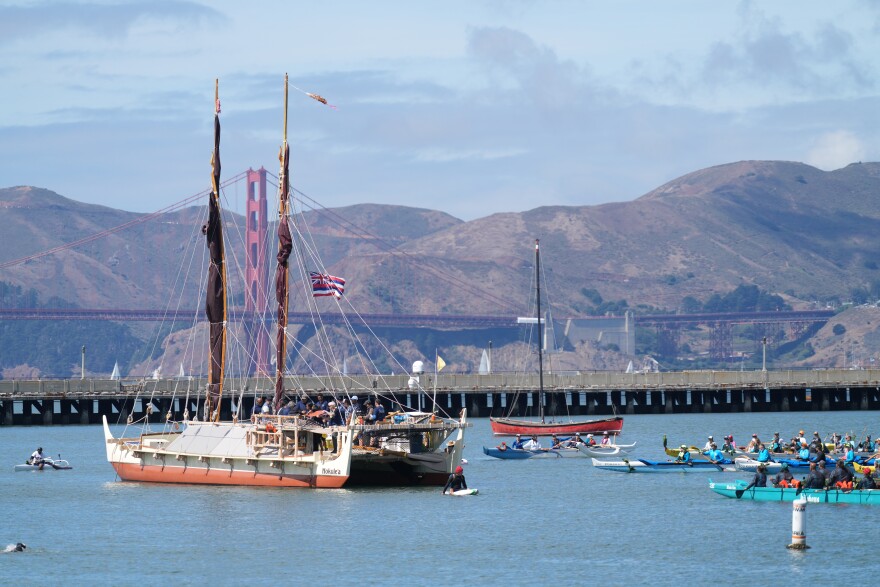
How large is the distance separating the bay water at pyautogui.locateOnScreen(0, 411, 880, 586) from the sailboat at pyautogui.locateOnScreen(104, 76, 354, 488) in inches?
27.2

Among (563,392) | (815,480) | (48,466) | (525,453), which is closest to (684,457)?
(525,453)

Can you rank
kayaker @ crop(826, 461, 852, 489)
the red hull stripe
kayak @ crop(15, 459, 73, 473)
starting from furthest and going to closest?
kayak @ crop(15, 459, 73, 473), the red hull stripe, kayaker @ crop(826, 461, 852, 489)

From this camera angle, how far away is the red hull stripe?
60781mm

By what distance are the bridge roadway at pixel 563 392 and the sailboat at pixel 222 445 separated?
5101 centimetres

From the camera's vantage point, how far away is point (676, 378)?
433ft

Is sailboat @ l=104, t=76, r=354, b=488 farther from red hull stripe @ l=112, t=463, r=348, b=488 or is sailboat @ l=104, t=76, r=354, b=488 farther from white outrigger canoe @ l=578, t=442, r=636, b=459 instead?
white outrigger canoe @ l=578, t=442, r=636, b=459

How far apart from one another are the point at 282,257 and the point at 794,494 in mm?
23148

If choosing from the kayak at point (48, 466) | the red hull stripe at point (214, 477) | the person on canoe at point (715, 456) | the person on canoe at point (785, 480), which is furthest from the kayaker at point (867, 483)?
the kayak at point (48, 466)

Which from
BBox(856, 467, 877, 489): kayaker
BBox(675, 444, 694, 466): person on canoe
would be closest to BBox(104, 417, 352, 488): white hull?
BBox(856, 467, 877, 489): kayaker

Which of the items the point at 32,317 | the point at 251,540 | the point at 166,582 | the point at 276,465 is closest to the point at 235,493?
the point at 276,465

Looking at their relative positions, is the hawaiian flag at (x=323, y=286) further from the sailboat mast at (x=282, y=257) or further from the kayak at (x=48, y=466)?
the kayak at (x=48, y=466)

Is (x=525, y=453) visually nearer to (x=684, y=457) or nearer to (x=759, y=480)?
(x=684, y=457)

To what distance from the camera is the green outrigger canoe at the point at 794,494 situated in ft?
189

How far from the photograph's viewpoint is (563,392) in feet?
409
